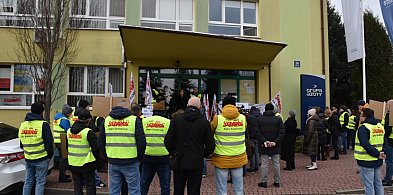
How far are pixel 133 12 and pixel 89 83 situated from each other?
3.23 meters

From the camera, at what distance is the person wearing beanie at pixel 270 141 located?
8695 mm

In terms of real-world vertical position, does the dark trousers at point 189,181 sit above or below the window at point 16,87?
below

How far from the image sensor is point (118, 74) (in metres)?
14.6

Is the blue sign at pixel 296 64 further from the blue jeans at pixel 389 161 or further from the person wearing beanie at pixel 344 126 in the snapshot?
the blue jeans at pixel 389 161

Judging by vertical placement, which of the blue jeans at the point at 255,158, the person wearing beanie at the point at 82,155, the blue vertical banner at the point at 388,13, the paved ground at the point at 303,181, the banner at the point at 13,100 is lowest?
the paved ground at the point at 303,181

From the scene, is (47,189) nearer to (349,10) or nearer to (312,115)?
(312,115)

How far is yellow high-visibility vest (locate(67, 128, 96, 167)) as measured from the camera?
620 centimetres

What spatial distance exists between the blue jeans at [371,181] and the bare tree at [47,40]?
9.32 meters

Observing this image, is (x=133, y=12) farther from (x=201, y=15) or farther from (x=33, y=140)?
(x=33, y=140)

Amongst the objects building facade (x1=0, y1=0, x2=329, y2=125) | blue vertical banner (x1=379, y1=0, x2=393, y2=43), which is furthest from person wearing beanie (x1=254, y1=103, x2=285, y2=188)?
blue vertical banner (x1=379, y1=0, x2=393, y2=43)

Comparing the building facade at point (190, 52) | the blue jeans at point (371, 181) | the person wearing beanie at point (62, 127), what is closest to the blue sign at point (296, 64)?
the building facade at point (190, 52)

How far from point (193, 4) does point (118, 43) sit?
3.45 meters

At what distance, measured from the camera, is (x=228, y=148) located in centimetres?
612

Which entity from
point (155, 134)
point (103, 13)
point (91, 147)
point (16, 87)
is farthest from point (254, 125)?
point (16, 87)
